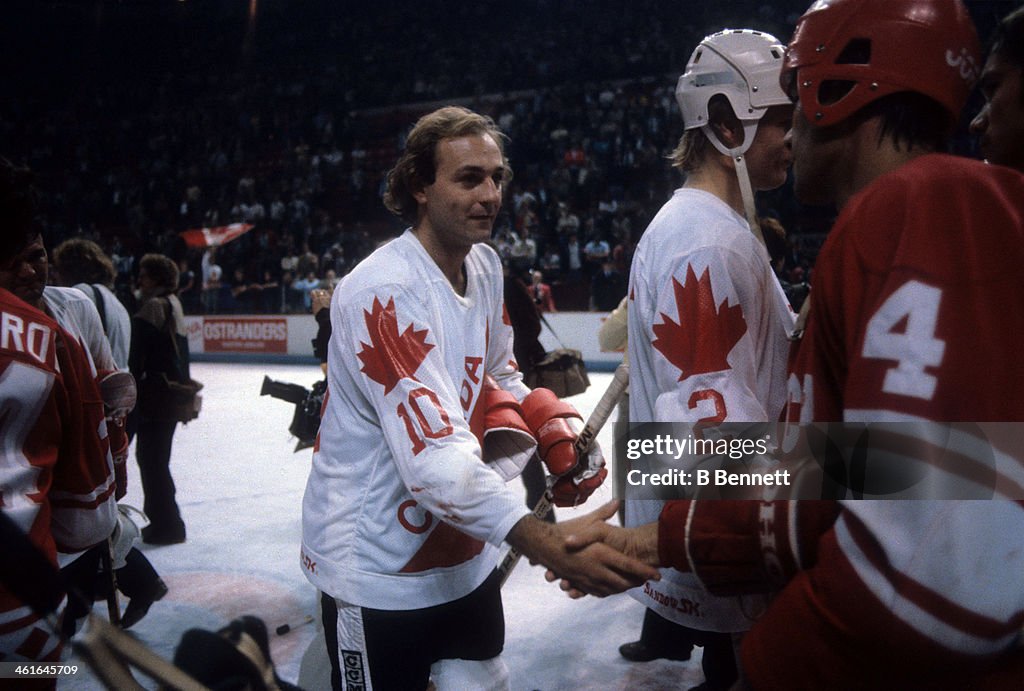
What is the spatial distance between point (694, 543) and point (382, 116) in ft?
76.5

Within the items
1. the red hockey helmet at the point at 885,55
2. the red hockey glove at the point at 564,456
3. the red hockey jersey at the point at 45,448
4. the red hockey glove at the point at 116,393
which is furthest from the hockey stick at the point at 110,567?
the red hockey helmet at the point at 885,55

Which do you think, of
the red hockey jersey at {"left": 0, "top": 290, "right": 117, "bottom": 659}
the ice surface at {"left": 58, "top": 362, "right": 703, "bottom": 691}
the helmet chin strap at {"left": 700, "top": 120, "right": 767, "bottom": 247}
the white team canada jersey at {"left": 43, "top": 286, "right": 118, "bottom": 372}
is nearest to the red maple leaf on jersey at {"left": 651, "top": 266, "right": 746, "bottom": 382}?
the helmet chin strap at {"left": 700, "top": 120, "right": 767, "bottom": 247}

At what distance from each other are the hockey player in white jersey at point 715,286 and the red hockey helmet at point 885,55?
1.55ft

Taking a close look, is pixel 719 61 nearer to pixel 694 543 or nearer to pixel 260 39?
pixel 694 543

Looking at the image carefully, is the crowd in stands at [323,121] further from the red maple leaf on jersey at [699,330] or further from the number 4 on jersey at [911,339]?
the number 4 on jersey at [911,339]

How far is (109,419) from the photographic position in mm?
2438

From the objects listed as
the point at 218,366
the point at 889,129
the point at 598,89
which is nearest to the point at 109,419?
the point at 889,129

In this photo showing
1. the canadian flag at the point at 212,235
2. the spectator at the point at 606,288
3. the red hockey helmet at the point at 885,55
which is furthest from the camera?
the canadian flag at the point at 212,235

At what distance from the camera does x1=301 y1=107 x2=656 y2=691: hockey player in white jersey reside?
139cm

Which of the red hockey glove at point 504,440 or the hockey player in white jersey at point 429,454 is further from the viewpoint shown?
the red hockey glove at point 504,440

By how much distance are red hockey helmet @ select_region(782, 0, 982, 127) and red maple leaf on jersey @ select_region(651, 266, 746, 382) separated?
455 mm

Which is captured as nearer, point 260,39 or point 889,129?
point 889,129

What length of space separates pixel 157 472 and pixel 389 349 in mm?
3533

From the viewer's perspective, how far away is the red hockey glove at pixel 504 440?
1824 mm
